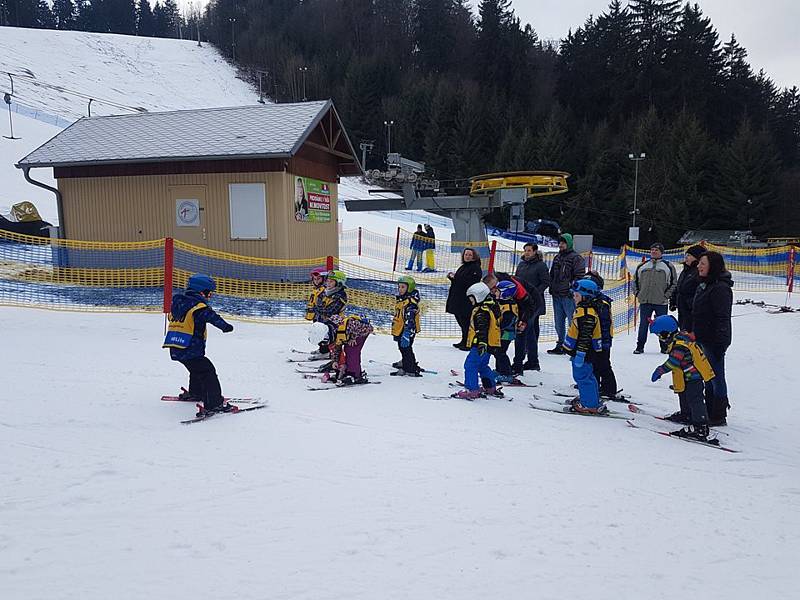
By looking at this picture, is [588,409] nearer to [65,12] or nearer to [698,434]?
[698,434]

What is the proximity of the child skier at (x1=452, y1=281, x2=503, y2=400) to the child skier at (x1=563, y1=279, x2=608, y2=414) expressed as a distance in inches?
33.2

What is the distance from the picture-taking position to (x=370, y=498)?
4.11m

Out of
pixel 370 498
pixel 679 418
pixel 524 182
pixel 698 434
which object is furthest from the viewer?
pixel 524 182

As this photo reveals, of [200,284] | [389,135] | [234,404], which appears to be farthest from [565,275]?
[389,135]

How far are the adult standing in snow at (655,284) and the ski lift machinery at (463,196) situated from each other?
31.6 feet

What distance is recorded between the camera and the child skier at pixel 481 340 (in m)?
6.73

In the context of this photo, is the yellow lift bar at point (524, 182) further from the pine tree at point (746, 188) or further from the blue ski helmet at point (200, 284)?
the pine tree at point (746, 188)

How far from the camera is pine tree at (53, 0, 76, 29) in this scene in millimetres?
105656

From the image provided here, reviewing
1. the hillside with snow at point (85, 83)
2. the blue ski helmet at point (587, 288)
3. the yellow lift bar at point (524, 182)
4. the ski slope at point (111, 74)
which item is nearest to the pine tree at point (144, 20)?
the hillside with snow at point (85, 83)

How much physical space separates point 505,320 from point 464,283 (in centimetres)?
226

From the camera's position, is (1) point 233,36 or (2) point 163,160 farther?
(1) point 233,36

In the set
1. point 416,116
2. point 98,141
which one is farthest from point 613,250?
point 98,141

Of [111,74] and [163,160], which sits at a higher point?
[111,74]

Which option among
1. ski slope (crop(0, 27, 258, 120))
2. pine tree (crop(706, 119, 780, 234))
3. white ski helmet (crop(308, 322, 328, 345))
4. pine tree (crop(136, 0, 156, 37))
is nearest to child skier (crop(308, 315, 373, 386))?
white ski helmet (crop(308, 322, 328, 345))
